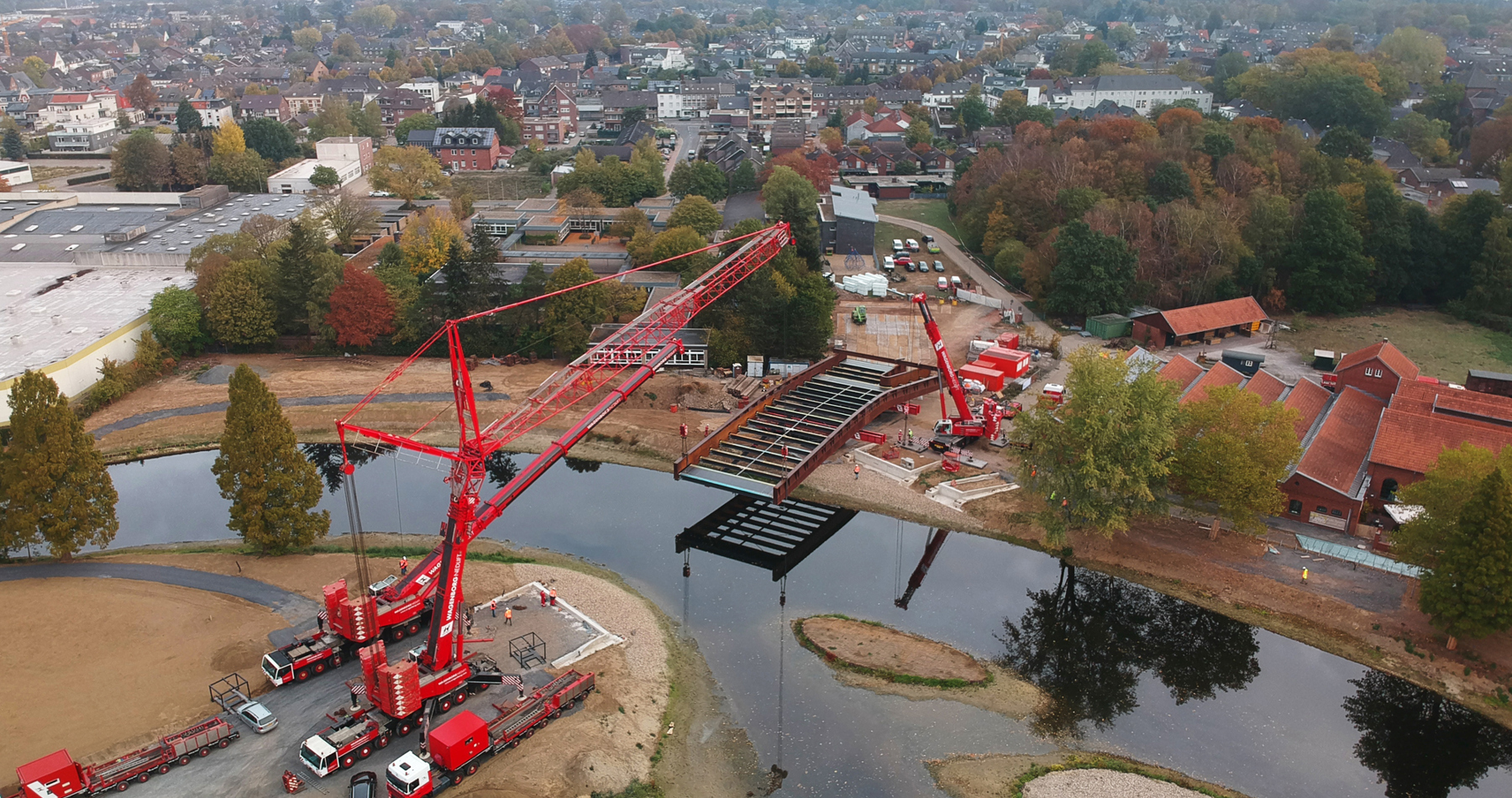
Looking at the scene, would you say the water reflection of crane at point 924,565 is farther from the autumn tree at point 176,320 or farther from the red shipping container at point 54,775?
the autumn tree at point 176,320

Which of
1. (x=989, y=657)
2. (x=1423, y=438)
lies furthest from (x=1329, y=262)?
(x=989, y=657)

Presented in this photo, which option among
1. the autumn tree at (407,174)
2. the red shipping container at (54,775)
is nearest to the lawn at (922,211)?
the autumn tree at (407,174)

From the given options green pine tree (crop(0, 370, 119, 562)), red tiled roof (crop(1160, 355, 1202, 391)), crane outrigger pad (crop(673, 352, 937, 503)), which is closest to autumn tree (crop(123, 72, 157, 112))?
green pine tree (crop(0, 370, 119, 562))

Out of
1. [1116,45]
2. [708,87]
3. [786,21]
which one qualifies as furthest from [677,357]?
[786,21]

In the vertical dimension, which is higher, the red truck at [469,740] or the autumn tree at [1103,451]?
the autumn tree at [1103,451]

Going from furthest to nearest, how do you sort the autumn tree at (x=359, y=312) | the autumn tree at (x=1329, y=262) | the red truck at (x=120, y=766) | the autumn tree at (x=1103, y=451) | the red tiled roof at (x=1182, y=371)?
1. the autumn tree at (x=1329, y=262)
2. the autumn tree at (x=359, y=312)
3. the red tiled roof at (x=1182, y=371)
4. the autumn tree at (x=1103, y=451)
5. the red truck at (x=120, y=766)

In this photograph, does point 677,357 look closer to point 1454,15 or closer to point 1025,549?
point 1025,549

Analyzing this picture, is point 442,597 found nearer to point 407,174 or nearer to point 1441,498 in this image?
point 1441,498
